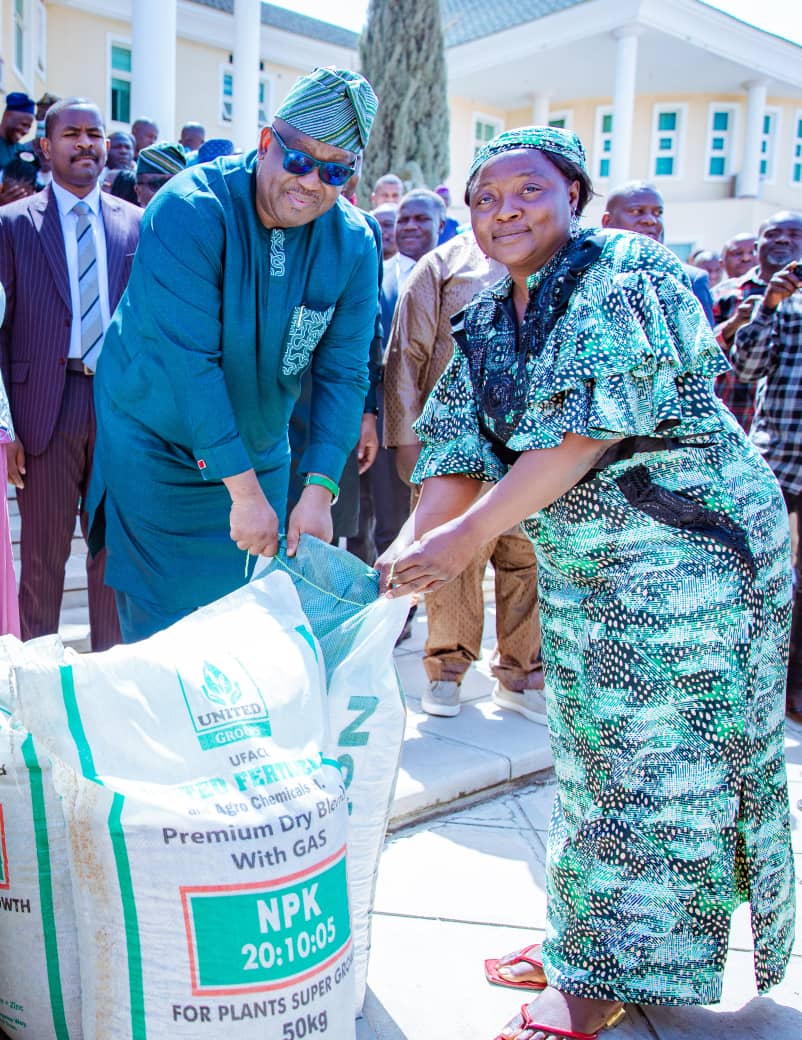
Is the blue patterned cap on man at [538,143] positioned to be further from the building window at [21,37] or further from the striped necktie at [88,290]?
the building window at [21,37]

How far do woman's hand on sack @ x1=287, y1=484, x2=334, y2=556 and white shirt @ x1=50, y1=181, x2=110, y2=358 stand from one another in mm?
1709

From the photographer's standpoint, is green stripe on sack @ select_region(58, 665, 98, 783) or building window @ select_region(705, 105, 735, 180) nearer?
green stripe on sack @ select_region(58, 665, 98, 783)

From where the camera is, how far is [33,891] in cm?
171

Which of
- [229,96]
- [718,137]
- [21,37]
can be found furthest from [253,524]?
[718,137]

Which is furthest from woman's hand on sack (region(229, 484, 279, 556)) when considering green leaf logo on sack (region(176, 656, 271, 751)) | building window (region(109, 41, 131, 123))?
building window (region(109, 41, 131, 123))

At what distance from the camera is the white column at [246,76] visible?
14492 millimetres

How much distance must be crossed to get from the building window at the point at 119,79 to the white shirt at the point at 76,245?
634 inches

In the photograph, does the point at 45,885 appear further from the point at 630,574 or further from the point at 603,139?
the point at 603,139

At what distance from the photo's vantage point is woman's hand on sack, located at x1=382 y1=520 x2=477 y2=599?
185 cm

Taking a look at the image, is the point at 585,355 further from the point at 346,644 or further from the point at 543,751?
the point at 543,751

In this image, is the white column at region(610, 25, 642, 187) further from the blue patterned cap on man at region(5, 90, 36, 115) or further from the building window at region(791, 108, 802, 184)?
the blue patterned cap on man at region(5, 90, 36, 115)

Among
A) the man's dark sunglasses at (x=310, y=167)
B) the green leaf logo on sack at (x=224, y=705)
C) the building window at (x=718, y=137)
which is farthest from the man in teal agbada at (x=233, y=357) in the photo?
the building window at (x=718, y=137)

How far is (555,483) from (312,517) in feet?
2.23

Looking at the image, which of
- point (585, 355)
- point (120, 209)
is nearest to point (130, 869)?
point (585, 355)
